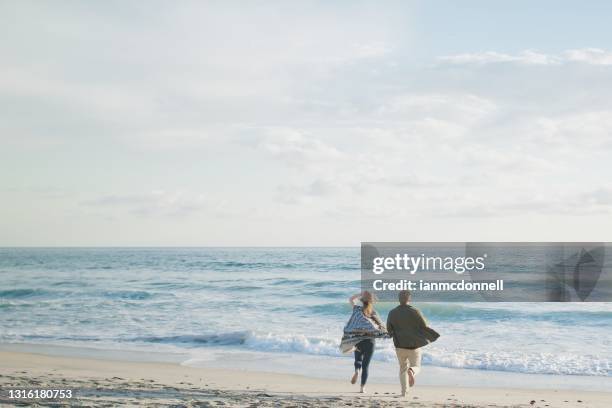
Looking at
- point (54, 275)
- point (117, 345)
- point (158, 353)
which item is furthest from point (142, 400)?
point (54, 275)

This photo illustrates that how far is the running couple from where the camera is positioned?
370 inches

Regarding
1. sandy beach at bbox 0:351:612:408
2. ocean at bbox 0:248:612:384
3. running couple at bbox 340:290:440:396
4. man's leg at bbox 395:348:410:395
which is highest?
running couple at bbox 340:290:440:396

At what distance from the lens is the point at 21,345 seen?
53.8 feet

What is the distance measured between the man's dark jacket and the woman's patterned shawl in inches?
9.1

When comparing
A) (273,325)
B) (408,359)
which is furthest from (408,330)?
(273,325)

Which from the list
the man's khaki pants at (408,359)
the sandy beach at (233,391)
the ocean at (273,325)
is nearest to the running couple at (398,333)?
the man's khaki pants at (408,359)

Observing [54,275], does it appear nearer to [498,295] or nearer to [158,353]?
[498,295]

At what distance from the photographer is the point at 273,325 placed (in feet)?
68.6

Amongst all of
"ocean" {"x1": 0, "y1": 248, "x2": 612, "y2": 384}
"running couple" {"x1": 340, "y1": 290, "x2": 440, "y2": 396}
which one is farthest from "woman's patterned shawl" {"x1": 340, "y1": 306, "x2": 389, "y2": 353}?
"ocean" {"x1": 0, "y1": 248, "x2": 612, "y2": 384}

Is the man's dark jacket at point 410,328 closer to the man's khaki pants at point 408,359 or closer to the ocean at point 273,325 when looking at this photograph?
the man's khaki pants at point 408,359

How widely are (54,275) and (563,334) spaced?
121 ft

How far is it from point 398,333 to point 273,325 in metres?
11.9

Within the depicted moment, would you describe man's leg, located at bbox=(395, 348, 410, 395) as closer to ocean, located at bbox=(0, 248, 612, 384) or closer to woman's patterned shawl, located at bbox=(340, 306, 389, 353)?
woman's patterned shawl, located at bbox=(340, 306, 389, 353)

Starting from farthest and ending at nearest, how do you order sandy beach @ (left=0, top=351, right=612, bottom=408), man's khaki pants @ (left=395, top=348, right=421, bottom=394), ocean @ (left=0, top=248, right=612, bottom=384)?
ocean @ (left=0, top=248, right=612, bottom=384) < man's khaki pants @ (left=395, top=348, right=421, bottom=394) < sandy beach @ (left=0, top=351, right=612, bottom=408)
